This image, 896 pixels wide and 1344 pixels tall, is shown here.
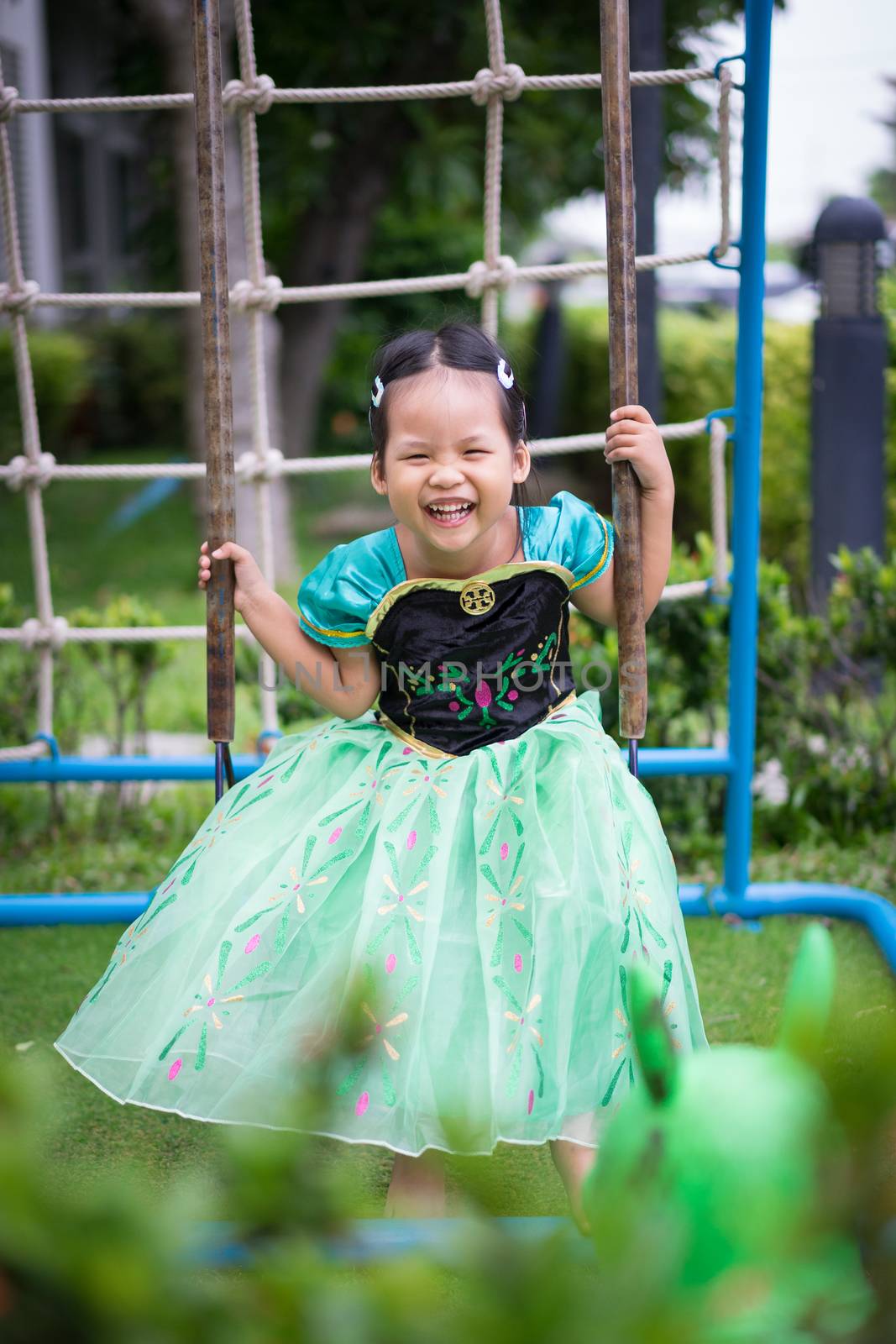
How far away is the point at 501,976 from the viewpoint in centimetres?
172

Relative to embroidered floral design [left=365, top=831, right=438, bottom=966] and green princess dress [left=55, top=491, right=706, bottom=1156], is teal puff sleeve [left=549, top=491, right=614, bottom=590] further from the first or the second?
embroidered floral design [left=365, top=831, right=438, bottom=966]

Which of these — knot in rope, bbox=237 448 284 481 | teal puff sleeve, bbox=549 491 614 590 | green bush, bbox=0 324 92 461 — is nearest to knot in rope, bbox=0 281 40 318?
knot in rope, bbox=237 448 284 481

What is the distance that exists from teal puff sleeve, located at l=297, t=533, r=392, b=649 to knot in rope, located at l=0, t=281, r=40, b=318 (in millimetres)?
1002

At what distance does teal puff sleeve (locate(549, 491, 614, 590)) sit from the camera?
212 centimetres

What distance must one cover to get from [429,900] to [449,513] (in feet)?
1.74

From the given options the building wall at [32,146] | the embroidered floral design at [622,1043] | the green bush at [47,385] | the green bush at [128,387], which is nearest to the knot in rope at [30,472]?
the embroidered floral design at [622,1043]

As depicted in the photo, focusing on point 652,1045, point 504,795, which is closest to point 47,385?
point 504,795

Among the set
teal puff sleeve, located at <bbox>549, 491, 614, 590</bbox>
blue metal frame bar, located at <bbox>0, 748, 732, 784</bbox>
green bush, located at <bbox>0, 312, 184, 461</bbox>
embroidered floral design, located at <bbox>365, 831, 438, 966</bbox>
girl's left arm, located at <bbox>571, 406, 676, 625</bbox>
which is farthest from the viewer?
green bush, located at <bbox>0, 312, 184, 461</bbox>

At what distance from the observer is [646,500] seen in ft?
6.75

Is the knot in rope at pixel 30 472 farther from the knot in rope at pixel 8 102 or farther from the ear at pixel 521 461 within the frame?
the ear at pixel 521 461

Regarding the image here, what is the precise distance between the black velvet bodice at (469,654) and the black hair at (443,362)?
0.18 metres

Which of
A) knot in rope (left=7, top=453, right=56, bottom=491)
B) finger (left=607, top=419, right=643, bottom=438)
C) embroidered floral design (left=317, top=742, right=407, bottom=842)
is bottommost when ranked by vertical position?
embroidered floral design (left=317, top=742, right=407, bottom=842)

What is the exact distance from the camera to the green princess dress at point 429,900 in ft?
5.51

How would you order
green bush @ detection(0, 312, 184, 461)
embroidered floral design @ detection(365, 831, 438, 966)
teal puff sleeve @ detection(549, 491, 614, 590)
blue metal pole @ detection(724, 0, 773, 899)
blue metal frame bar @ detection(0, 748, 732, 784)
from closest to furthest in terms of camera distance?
embroidered floral design @ detection(365, 831, 438, 966) → teal puff sleeve @ detection(549, 491, 614, 590) → blue metal pole @ detection(724, 0, 773, 899) → blue metal frame bar @ detection(0, 748, 732, 784) → green bush @ detection(0, 312, 184, 461)
